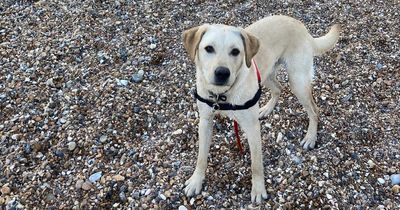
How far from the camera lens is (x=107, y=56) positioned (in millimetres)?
5918

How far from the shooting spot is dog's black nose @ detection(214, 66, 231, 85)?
334 cm

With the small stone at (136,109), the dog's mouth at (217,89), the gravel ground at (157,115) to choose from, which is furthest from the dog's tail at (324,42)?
the small stone at (136,109)

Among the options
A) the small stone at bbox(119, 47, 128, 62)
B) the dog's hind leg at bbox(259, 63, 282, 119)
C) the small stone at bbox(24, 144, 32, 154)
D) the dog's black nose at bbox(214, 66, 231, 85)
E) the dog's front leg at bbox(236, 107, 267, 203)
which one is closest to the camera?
the dog's black nose at bbox(214, 66, 231, 85)

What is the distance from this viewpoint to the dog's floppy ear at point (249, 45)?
3553mm

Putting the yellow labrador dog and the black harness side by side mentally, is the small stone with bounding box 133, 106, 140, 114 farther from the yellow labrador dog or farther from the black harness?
the black harness

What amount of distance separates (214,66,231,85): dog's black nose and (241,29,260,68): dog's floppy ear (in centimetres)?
31

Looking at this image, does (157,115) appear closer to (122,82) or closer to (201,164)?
(122,82)

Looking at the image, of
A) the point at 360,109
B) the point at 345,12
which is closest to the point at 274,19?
the point at 360,109

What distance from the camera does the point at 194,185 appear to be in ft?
14.1

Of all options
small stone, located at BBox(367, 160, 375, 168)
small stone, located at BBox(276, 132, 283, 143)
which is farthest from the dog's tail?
small stone, located at BBox(367, 160, 375, 168)

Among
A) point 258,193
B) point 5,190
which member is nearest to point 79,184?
point 5,190

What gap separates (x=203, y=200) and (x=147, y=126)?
1.16m

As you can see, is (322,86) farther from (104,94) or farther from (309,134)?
(104,94)

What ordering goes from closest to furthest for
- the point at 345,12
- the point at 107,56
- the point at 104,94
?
1. the point at 104,94
2. the point at 107,56
3. the point at 345,12
